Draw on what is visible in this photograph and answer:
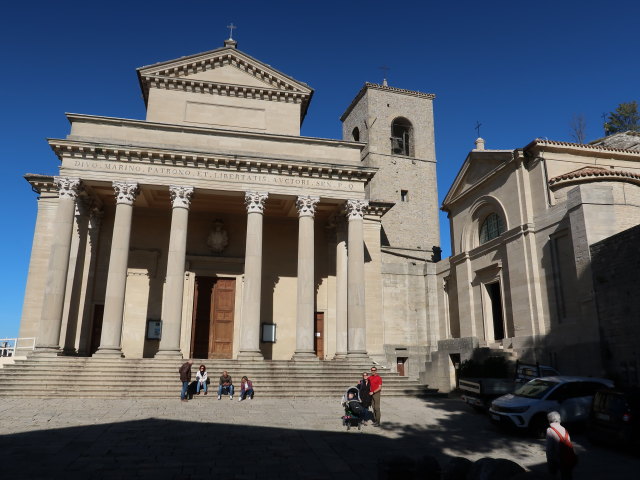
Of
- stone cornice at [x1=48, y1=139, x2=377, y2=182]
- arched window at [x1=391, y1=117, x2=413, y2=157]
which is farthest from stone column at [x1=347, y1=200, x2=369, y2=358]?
arched window at [x1=391, y1=117, x2=413, y2=157]

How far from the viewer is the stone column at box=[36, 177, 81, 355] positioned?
1841 centimetres

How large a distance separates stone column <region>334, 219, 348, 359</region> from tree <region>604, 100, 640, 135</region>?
4057 centimetres

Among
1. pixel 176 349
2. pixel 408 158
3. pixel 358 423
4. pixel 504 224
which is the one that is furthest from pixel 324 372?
pixel 408 158

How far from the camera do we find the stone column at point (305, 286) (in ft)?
66.4

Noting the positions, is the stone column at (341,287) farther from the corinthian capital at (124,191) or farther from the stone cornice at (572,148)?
the corinthian capital at (124,191)

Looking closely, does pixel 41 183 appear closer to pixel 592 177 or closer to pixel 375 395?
pixel 375 395

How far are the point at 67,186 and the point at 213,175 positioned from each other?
5868mm

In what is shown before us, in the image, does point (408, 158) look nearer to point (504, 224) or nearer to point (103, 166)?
point (504, 224)

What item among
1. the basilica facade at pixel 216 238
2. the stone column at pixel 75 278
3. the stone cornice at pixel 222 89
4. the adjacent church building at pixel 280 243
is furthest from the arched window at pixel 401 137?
the stone column at pixel 75 278

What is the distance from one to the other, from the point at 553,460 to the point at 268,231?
64.3 ft

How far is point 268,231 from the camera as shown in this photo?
83.7 ft

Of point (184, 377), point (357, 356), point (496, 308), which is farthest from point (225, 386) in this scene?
point (496, 308)

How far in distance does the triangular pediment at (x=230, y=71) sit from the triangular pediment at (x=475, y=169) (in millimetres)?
9410

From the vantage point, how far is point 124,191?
20.1 m
